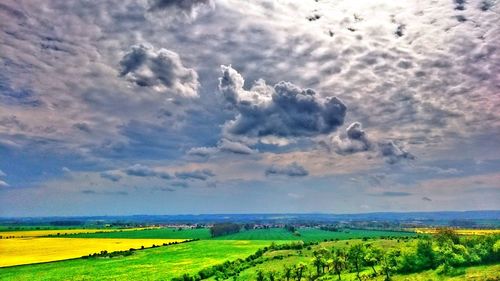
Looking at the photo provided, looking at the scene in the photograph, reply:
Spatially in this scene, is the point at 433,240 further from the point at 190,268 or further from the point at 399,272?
the point at 190,268

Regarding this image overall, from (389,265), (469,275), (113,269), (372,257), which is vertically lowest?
(113,269)

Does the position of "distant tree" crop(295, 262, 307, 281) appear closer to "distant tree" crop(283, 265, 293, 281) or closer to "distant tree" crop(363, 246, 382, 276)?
"distant tree" crop(283, 265, 293, 281)

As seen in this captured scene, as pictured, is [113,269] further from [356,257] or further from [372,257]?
[372,257]

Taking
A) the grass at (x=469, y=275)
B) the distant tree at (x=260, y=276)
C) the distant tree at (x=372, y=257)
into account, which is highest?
the distant tree at (x=372, y=257)

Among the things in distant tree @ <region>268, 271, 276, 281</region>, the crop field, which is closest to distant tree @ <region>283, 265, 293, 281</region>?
distant tree @ <region>268, 271, 276, 281</region>

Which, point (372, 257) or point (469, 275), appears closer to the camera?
point (469, 275)

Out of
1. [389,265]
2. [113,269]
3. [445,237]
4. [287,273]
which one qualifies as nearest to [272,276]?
[287,273]

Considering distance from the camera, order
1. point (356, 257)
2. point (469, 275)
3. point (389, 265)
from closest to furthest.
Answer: point (469, 275) → point (389, 265) → point (356, 257)

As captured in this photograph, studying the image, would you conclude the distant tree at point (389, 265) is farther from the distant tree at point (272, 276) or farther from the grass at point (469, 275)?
the distant tree at point (272, 276)

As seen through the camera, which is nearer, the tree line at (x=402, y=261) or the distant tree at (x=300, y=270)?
the tree line at (x=402, y=261)

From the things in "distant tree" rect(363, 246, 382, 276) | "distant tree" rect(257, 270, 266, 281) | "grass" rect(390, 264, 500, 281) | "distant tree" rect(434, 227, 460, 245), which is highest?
"distant tree" rect(434, 227, 460, 245)

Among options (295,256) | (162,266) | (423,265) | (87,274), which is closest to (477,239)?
(423,265)

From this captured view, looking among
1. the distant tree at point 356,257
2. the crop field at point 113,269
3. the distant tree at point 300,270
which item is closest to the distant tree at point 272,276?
the distant tree at point 300,270

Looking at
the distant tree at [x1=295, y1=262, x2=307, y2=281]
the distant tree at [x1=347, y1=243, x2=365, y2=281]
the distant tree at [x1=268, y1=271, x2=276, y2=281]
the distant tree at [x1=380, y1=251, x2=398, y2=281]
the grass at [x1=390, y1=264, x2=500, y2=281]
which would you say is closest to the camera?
the grass at [x1=390, y1=264, x2=500, y2=281]
